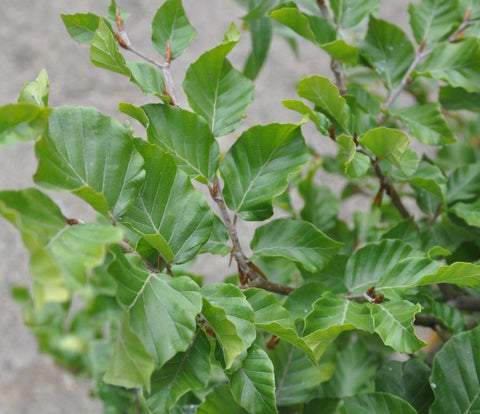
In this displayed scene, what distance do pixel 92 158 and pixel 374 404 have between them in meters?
0.30

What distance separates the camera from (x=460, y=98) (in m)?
0.60

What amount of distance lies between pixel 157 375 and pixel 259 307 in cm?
9

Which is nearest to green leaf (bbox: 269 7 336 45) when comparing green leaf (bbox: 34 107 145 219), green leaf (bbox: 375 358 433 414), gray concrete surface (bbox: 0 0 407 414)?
green leaf (bbox: 34 107 145 219)

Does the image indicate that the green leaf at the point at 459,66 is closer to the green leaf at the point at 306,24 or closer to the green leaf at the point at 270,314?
the green leaf at the point at 306,24

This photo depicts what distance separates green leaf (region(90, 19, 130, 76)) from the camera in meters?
0.41

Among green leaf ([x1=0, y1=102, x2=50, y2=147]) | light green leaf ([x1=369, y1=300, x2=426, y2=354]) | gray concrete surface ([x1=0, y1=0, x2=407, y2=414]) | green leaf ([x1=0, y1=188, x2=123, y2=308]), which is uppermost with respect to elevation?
green leaf ([x1=0, y1=102, x2=50, y2=147])

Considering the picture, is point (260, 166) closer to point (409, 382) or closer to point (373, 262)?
point (373, 262)

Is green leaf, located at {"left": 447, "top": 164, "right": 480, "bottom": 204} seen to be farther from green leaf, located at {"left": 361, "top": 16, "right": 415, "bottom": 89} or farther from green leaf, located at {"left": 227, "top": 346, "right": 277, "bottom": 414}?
green leaf, located at {"left": 227, "top": 346, "right": 277, "bottom": 414}

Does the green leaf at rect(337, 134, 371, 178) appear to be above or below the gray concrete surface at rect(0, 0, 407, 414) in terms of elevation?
above

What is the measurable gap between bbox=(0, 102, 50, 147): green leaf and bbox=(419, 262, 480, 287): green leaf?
26 cm

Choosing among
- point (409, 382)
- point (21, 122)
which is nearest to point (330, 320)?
point (409, 382)

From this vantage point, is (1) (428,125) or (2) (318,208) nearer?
(1) (428,125)

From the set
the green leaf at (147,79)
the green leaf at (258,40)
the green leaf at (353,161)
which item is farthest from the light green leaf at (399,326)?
the green leaf at (258,40)

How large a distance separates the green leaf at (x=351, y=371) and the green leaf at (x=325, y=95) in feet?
1.07
